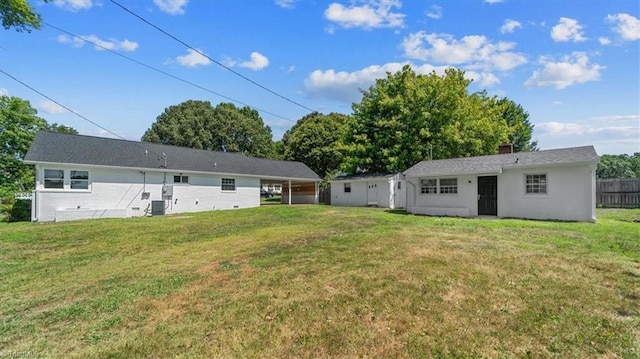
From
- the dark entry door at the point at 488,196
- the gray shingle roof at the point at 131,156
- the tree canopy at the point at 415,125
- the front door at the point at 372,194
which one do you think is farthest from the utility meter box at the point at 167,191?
the dark entry door at the point at 488,196

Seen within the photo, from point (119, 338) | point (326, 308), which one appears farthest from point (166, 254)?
point (326, 308)

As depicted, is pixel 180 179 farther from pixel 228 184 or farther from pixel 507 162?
pixel 507 162

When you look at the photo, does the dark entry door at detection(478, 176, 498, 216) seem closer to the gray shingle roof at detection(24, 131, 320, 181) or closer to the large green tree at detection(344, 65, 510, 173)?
the large green tree at detection(344, 65, 510, 173)

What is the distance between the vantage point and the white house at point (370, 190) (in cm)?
2330

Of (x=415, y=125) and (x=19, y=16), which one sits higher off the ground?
(x=19, y=16)

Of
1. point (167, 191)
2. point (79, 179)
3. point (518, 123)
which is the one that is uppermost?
point (518, 123)

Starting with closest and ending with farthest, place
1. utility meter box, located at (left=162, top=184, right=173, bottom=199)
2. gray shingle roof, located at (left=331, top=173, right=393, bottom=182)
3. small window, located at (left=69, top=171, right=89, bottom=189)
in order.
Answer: small window, located at (left=69, top=171, right=89, bottom=189)
utility meter box, located at (left=162, top=184, right=173, bottom=199)
gray shingle roof, located at (left=331, top=173, right=393, bottom=182)

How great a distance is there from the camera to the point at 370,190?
81.4ft

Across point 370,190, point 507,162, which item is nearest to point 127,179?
point 370,190

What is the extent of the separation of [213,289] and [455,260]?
181 inches

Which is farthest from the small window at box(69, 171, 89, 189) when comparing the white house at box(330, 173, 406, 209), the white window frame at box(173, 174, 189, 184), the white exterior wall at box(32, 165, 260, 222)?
the white house at box(330, 173, 406, 209)

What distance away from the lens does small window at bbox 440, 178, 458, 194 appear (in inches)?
661

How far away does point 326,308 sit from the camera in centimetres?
443

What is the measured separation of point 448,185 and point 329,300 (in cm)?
1410
